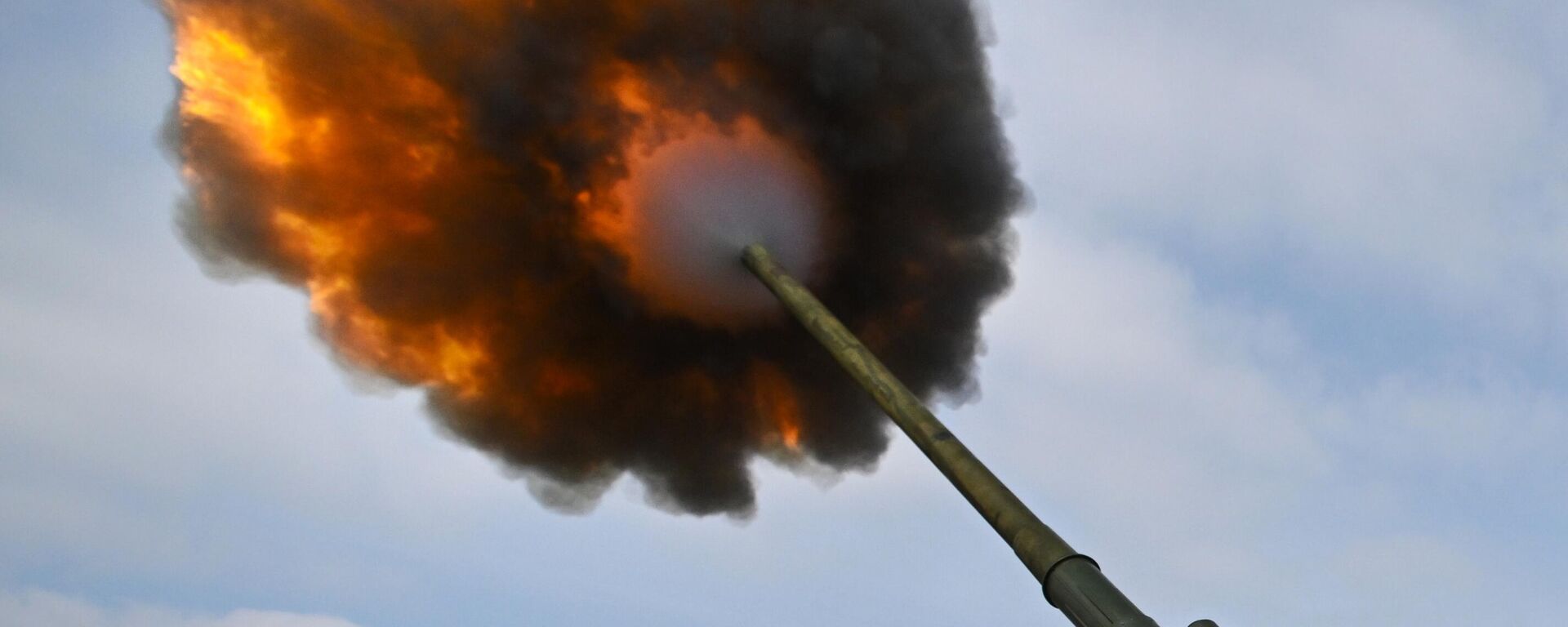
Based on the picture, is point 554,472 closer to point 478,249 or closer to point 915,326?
point 478,249

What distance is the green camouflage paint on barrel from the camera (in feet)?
33.4

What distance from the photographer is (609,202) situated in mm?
20797

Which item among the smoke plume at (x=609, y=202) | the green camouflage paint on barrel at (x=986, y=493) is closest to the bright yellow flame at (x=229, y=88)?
the smoke plume at (x=609, y=202)

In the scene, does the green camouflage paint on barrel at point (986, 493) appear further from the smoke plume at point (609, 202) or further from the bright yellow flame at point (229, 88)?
the bright yellow flame at point (229, 88)

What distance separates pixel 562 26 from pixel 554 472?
9102 mm

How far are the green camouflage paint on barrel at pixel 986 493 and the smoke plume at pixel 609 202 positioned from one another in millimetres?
4628

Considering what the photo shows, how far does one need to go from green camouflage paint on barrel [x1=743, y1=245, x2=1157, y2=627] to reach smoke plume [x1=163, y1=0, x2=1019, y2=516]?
4628mm

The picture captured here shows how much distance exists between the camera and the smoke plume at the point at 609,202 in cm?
1959

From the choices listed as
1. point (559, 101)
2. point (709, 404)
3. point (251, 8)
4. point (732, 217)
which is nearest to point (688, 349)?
point (709, 404)

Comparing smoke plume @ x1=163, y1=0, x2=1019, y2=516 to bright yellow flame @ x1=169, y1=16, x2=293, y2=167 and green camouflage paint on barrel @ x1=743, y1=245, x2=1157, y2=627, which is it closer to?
bright yellow flame @ x1=169, y1=16, x2=293, y2=167

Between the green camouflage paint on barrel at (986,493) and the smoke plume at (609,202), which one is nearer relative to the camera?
the green camouflage paint on barrel at (986,493)

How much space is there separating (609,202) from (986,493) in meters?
11.0

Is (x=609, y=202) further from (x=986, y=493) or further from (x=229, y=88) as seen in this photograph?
(x=986, y=493)

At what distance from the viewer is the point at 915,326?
23.3m
